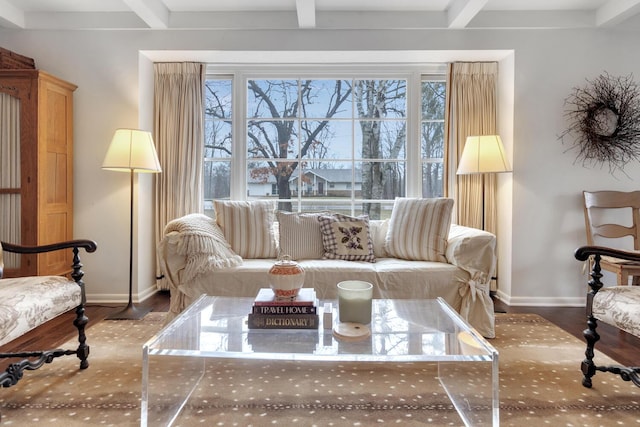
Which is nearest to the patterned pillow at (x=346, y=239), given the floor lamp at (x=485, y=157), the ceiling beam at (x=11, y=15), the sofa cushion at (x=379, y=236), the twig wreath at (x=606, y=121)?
the sofa cushion at (x=379, y=236)

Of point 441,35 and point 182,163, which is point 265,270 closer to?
point 182,163

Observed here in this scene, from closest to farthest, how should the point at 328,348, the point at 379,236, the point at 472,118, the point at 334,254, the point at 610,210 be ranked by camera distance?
the point at 328,348 → the point at 334,254 → the point at 379,236 → the point at 610,210 → the point at 472,118

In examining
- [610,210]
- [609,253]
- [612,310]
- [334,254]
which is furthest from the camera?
[610,210]

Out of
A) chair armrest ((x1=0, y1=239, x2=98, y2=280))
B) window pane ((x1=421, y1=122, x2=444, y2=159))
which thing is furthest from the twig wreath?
chair armrest ((x1=0, y1=239, x2=98, y2=280))

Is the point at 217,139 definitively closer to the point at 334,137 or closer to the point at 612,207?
the point at 334,137

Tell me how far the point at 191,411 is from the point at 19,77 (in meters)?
2.65

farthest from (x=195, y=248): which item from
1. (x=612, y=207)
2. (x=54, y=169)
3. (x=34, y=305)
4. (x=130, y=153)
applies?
(x=612, y=207)

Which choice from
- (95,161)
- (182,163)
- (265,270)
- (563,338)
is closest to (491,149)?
(563,338)

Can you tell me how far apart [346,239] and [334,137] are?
119 centimetres

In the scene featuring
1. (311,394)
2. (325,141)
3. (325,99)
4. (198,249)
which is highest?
(325,99)

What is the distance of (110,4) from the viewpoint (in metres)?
3.04

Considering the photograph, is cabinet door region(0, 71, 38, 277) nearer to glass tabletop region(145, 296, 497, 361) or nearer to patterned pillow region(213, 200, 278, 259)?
patterned pillow region(213, 200, 278, 259)

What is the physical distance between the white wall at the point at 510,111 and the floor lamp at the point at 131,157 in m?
0.36

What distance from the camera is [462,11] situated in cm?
283
